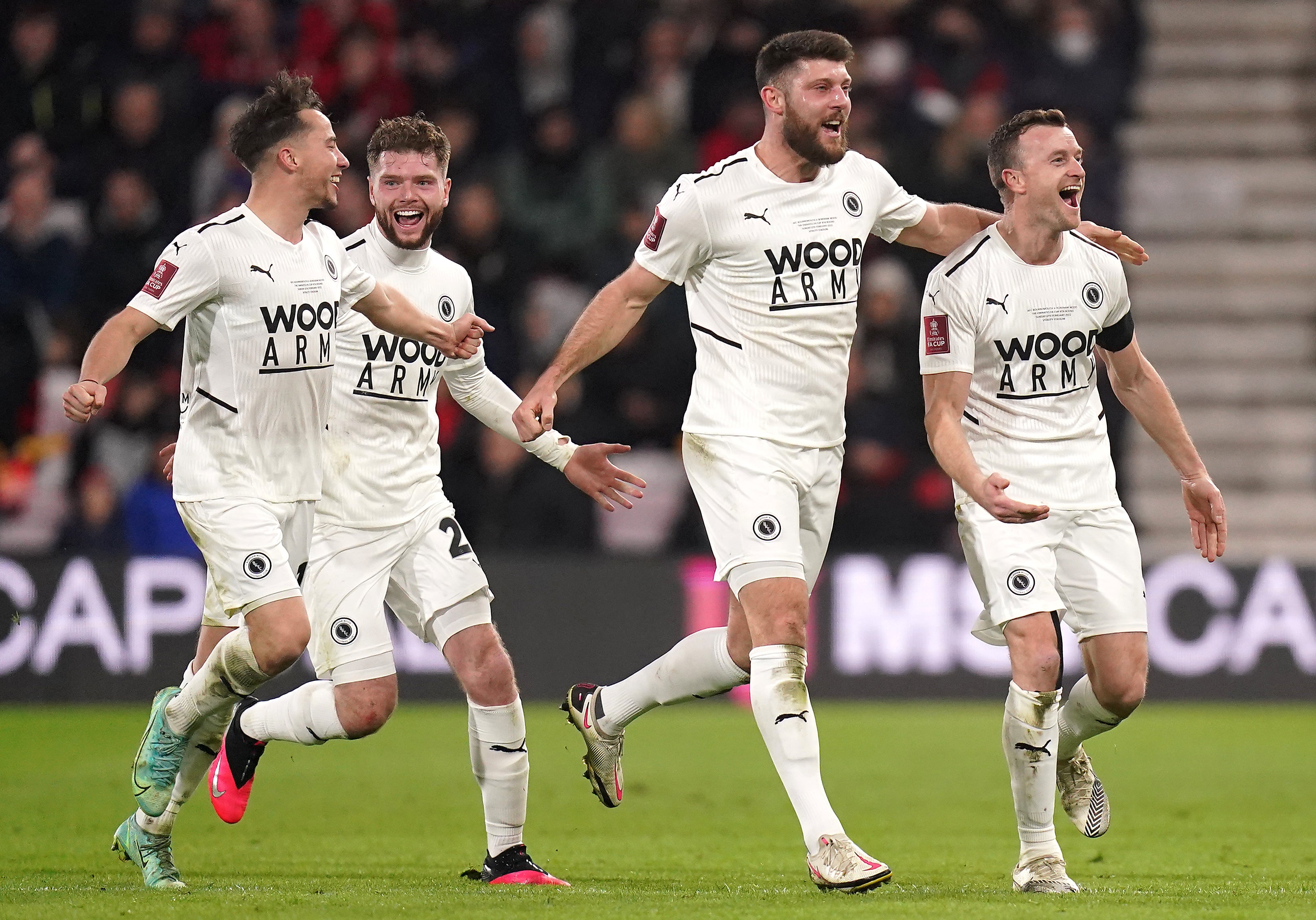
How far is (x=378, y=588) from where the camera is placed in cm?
Result: 696

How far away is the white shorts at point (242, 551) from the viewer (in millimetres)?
6398

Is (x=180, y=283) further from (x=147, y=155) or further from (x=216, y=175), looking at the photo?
(x=147, y=155)

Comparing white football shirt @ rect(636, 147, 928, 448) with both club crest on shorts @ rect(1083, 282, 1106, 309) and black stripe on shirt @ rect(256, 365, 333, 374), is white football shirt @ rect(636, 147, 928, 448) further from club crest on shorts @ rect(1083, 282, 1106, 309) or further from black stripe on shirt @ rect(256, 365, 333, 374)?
black stripe on shirt @ rect(256, 365, 333, 374)

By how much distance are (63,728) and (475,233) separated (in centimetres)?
448

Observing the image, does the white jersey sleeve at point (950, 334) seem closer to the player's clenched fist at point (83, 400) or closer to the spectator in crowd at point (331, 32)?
the player's clenched fist at point (83, 400)

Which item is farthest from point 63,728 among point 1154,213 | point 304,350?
point 1154,213

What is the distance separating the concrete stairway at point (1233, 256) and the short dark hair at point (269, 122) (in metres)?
9.56

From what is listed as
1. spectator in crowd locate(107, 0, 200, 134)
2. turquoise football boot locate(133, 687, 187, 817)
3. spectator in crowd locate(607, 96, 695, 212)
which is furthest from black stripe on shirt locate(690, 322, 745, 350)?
spectator in crowd locate(107, 0, 200, 134)

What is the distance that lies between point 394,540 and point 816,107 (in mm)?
2164

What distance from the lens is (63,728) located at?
11.9 metres

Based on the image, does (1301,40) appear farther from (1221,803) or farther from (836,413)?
(836,413)

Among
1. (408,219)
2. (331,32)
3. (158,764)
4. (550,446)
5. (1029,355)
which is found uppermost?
(331,32)

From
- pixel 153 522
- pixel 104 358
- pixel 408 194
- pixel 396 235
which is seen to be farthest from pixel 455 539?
pixel 153 522

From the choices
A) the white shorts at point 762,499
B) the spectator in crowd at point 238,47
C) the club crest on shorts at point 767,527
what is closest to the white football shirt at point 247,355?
the white shorts at point 762,499
